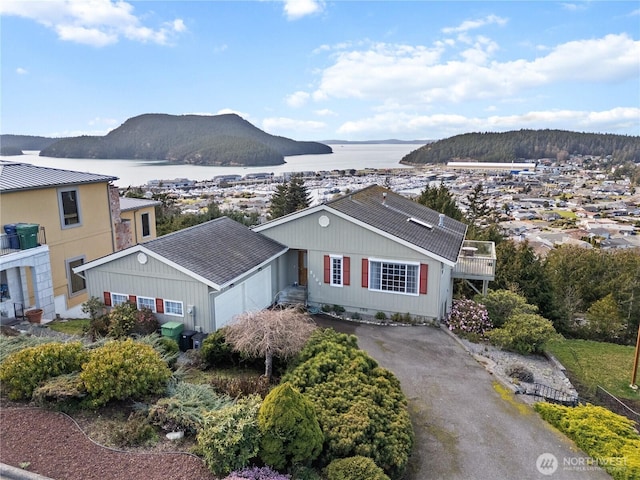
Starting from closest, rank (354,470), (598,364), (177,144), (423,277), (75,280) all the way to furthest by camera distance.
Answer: (354,470) < (423,277) < (598,364) < (75,280) < (177,144)

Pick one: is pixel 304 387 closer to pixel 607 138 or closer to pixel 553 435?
pixel 553 435

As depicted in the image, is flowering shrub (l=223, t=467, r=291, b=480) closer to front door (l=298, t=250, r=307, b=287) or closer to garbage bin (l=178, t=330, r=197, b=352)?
garbage bin (l=178, t=330, r=197, b=352)

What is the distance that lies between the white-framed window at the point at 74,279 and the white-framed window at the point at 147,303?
4506 millimetres

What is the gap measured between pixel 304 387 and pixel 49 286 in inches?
419

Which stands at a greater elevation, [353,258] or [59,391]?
[353,258]

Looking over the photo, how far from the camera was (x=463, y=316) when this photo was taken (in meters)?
14.9

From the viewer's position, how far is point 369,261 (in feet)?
49.6

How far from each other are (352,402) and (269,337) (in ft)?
8.28

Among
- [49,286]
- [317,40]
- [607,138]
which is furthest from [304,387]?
[607,138]

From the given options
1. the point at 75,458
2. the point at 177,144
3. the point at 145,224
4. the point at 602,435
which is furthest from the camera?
the point at 177,144

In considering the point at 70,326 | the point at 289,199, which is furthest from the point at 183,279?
the point at 289,199

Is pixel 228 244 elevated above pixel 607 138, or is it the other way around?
pixel 607 138

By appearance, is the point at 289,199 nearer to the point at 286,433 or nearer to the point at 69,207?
the point at 69,207

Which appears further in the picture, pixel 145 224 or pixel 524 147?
pixel 524 147
